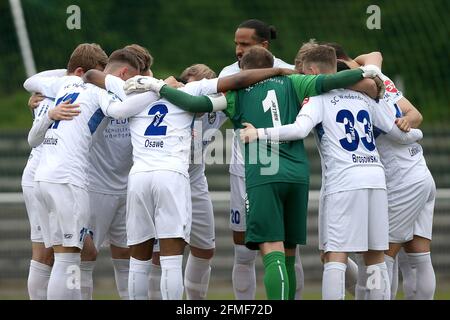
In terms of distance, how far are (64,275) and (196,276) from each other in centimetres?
153

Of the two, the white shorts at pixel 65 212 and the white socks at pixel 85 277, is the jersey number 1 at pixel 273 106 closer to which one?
the white shorts at pixel 65 212

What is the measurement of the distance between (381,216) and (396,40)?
30.6 ft

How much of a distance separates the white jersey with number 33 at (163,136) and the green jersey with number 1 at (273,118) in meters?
0.30

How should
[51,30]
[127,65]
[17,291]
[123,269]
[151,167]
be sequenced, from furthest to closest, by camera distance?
[51,30] → [17,291] → [123,269] → [127,65] → [151,167]

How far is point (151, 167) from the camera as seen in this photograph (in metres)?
8.51

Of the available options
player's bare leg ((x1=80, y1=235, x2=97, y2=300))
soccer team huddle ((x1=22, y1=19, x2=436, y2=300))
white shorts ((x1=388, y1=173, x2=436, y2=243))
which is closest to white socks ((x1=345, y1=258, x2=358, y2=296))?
soccer team huddle ((x1=22, y1=19, x2=436, y2=300))

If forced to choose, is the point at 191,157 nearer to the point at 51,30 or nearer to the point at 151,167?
the point at 151,167

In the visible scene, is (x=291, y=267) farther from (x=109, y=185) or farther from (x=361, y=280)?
(x=109, y=185)

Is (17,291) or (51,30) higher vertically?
→ (51,30)

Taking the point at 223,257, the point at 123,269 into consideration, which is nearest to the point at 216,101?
the point at 123,269

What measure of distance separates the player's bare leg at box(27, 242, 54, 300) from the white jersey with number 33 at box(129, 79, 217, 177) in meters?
1.28

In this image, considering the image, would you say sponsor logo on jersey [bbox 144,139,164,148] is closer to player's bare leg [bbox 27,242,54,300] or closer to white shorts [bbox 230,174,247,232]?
white shorts [bbox 230,174,247,232]

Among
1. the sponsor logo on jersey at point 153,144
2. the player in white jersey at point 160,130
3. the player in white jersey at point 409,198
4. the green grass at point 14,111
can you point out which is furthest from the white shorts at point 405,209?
the green grass at point 14,111

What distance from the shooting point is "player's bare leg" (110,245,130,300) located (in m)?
9.67
